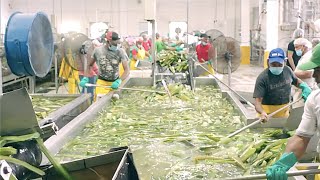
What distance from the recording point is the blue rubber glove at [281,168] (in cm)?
213

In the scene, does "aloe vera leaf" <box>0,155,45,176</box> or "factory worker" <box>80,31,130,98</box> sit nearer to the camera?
"aloe vera leaf" <box>0,155,45,176</box>

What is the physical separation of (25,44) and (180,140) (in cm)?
182

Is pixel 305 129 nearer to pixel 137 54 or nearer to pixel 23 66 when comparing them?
pixel 23 66

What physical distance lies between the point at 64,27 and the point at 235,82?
1000 centimetres

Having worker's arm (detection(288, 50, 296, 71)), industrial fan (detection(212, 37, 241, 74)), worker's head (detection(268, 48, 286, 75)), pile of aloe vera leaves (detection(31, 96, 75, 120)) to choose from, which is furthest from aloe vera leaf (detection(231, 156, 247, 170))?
industrial fan (detection(212, 37, 241, 74))

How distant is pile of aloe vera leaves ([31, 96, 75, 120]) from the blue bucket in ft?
6.76

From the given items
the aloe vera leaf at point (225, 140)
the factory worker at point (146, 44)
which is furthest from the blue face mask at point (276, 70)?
the factory worker at point (146, 44)

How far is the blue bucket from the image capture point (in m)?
2.20

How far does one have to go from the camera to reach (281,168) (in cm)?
216

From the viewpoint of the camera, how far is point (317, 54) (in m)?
2.22

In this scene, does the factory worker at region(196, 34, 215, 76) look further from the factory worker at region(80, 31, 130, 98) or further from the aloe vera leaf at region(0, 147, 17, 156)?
the aloe vera leaf at region(0, 147, 17, 156)

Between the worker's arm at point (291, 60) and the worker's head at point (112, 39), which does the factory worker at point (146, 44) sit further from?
the worker's head at point (112, 39)

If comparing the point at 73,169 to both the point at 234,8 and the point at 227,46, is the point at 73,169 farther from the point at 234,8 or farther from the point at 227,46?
the point at 234,8

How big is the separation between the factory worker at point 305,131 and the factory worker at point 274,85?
2080 mm
